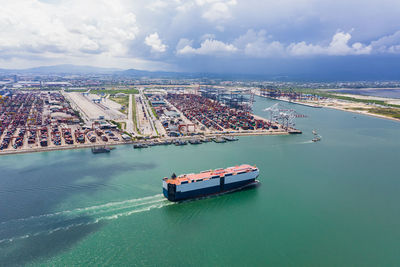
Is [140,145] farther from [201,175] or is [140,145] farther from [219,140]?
[201,175]

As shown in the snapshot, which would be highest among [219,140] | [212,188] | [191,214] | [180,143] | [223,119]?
[223,119]

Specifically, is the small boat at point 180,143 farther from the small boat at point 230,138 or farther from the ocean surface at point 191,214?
the small boat at point 230,138

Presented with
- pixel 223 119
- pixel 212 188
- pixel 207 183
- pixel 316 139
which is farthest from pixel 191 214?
pixel 223 119

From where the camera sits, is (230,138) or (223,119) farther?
(223,119)

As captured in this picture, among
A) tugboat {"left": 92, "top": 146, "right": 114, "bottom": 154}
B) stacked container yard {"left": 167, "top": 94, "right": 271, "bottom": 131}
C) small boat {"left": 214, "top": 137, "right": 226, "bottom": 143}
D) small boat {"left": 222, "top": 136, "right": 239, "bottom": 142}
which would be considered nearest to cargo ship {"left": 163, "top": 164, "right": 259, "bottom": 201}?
small boat {"left": 214, "top": 137, "right": 226, "bottom": 143}

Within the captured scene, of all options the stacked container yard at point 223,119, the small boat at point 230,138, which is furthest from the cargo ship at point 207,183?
the stacked container yard at point 223,119

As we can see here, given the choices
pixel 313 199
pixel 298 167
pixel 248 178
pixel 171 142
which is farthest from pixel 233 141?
pixel 313 199

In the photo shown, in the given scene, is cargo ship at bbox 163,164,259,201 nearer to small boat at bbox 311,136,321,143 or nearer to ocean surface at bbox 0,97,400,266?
ocean surface at bbox 0,97,400,266
